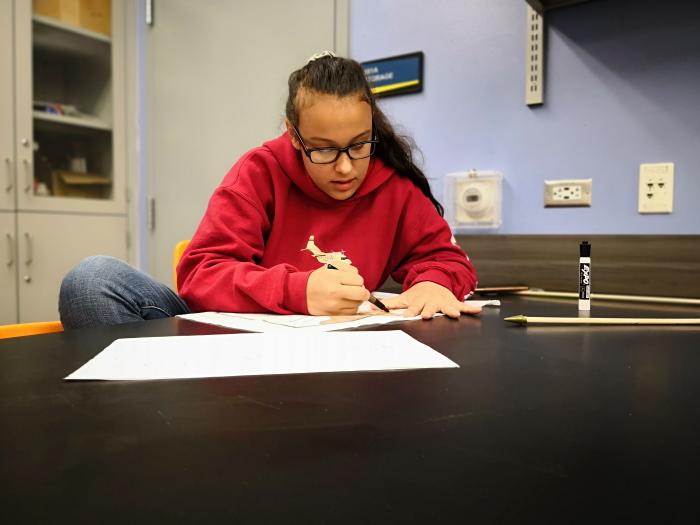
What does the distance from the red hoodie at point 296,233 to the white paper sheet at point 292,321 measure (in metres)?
0.07

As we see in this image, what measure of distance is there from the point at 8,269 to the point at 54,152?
1.74 feet

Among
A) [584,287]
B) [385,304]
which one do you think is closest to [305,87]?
[385,304]

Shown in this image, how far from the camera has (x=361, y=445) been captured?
27cm

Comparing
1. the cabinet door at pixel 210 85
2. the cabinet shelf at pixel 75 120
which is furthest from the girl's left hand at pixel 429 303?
the cabinet shelf at pixel 75 120

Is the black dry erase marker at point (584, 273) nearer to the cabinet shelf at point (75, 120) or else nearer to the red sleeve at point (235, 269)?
the red sleeve at point (235, 269)

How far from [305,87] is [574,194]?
2.69ft

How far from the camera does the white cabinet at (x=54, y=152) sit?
2.03m

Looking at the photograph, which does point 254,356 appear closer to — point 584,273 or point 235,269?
point 235,269

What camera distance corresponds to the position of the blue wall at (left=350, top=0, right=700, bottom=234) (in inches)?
51.8

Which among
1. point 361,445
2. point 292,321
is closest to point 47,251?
point 292,321

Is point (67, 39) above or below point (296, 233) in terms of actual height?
above

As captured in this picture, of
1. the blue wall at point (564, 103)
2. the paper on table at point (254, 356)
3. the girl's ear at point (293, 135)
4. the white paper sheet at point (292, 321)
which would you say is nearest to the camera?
the paper on table at point (254, 356)

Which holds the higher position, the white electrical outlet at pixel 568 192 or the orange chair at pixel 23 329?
the white electrical outlet at pixel 568 192

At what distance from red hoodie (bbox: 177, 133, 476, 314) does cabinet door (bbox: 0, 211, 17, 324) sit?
1.37m
